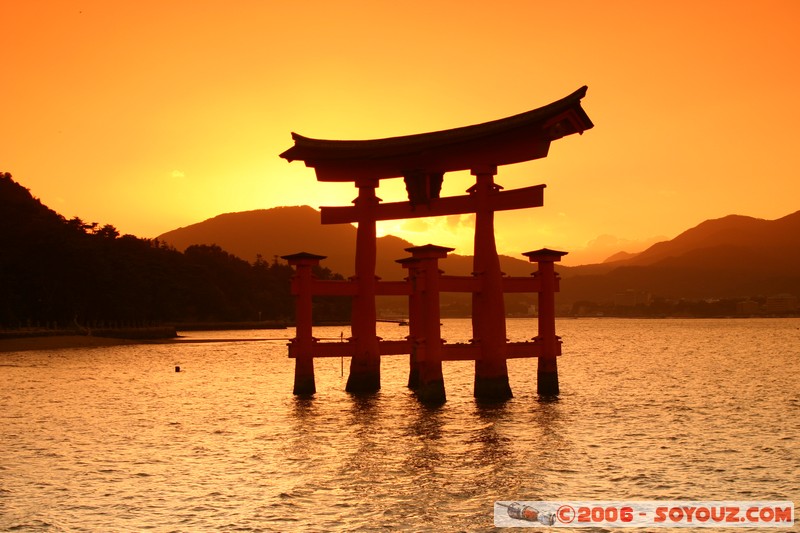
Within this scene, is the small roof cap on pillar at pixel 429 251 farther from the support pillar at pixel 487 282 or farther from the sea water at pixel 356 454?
the sea water at pixel 356 454

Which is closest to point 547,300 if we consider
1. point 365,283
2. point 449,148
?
point 449,148

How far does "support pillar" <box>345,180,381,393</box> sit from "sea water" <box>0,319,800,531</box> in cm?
203

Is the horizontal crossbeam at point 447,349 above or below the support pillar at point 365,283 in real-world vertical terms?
below

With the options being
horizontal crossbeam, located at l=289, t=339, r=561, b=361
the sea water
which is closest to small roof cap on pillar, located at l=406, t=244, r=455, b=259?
horizontal crossbeam, located at l=289, t=339, r=561, b=361

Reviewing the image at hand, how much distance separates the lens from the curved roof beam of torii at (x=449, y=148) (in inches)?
1028

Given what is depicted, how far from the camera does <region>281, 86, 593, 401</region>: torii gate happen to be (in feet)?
86.9

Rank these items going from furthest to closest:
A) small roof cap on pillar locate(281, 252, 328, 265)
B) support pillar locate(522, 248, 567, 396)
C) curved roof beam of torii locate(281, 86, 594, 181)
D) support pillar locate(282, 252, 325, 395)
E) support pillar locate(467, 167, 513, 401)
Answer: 1. support pillar locate(522, 248, 567, 396)
2. support pillar locate(282, 252, 325, 395)
3. small roof cap on pillar locate(281, 252, 328, 265)
4. support pillar locate(467, 167, 513, 401)
5. curved roof beam of torii locate(281, 86, 594, 181)

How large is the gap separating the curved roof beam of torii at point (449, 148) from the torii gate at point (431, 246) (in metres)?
0.04

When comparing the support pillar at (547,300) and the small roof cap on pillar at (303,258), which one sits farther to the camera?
the support pillar at (547,300)

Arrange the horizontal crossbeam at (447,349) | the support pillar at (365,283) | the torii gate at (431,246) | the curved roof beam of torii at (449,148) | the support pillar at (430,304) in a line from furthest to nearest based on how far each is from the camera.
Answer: the support pillar at (365,283), the horizontal crossbeam at (447,349), the torii gate at (431,246), the support pillar at (430,304), the curved roof beam of torii at (449,148)

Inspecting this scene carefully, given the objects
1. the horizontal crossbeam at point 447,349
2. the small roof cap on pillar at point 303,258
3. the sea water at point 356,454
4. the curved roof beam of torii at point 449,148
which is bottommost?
the sea water at point 356,454

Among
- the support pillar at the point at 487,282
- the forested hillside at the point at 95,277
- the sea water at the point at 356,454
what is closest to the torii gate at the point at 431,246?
the support pillar at the point at 487,282

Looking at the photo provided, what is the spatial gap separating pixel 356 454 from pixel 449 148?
38.6 ft

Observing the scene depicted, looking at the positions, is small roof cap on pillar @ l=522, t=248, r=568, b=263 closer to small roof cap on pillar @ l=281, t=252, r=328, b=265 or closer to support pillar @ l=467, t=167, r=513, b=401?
support pillar @ l=467, t=167, r=513, b=401
